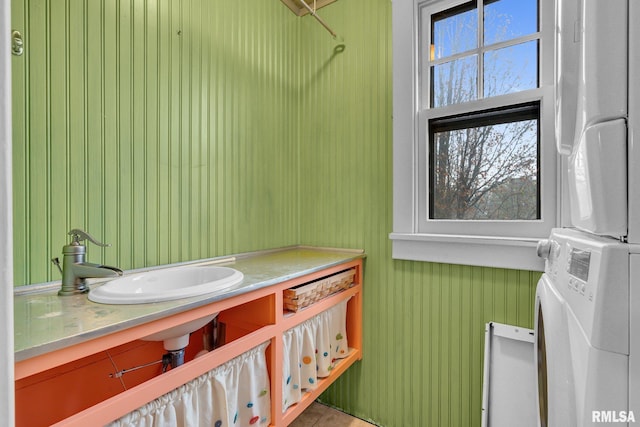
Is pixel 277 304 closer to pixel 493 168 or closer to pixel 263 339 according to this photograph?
pixel 263 339

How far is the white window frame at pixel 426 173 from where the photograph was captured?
137cm

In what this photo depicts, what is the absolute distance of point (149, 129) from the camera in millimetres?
1332

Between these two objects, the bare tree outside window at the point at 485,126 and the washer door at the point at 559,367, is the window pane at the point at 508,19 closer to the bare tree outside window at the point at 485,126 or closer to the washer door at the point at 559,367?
the bare tree outside window at the point at 485,126

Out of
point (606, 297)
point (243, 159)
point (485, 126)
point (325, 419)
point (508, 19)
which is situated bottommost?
point (325, 419)

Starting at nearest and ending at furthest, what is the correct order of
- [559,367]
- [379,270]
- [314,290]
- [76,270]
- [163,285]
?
[559,367] < [76,270] < [163,285] < [314,290] < [379,270]

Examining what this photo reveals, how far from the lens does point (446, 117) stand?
1690 mm

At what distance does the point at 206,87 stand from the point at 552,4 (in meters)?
1.68

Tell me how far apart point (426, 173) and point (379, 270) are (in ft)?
2.10

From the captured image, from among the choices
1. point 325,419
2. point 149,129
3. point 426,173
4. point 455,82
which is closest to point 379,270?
point 426,173

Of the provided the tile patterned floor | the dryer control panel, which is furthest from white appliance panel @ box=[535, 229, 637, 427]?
the tile patterned floor

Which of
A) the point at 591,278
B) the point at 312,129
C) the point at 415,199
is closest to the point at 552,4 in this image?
the point at 415,199

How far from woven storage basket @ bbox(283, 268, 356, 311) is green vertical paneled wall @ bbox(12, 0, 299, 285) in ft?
1.71

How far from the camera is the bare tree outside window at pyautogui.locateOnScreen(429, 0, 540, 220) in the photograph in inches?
58.1

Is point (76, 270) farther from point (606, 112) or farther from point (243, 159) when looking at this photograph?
point (606, 112)
